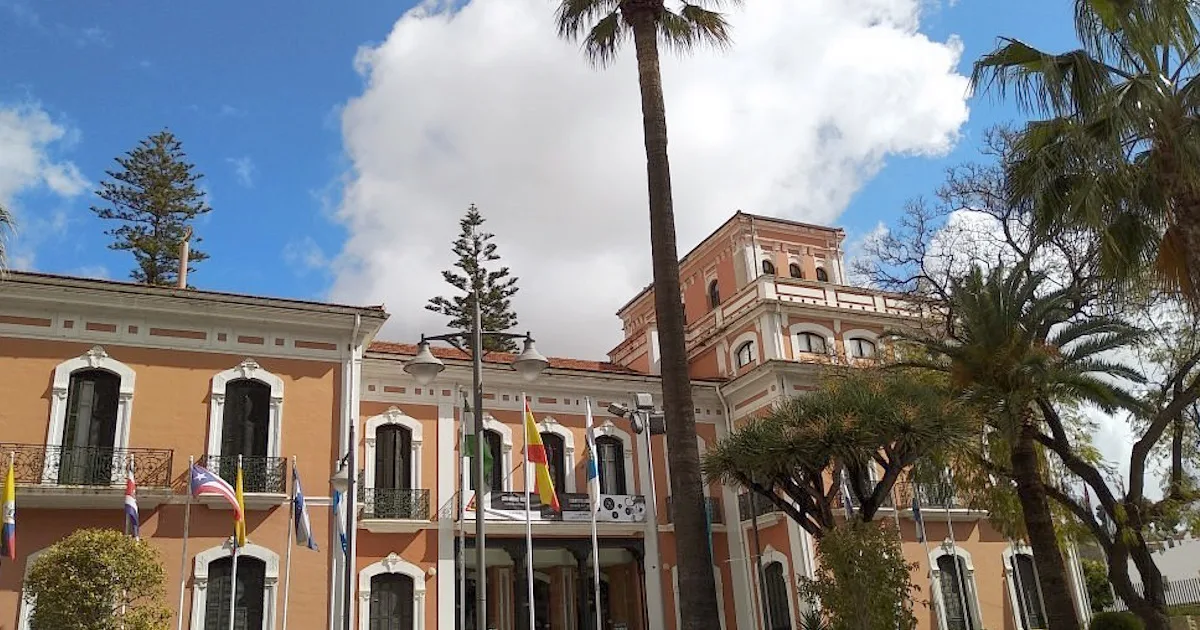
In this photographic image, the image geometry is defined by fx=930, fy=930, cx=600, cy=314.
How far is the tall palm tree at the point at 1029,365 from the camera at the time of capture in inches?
643

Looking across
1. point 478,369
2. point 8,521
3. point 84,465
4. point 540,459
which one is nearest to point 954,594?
point 540,459

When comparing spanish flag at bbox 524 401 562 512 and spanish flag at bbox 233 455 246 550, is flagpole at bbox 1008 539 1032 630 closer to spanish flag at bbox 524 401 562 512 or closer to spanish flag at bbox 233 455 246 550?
spanish flag at bbox 524 401 562 512

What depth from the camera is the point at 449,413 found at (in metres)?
22.9

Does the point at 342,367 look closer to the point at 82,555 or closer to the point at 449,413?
the point at 449,413

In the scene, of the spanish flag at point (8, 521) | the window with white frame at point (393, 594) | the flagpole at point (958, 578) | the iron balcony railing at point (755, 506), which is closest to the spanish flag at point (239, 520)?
the spanish flag at point (8, 521)

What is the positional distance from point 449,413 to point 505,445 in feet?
5.48

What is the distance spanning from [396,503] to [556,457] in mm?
4664

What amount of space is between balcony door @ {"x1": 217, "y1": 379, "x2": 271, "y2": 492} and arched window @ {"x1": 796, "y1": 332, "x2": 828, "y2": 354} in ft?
48.9

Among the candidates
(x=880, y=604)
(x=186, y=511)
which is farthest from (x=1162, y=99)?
(x=186, y=511)

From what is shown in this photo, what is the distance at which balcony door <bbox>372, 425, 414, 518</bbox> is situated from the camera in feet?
69.2

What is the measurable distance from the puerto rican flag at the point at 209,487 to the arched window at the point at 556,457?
30.0 feet

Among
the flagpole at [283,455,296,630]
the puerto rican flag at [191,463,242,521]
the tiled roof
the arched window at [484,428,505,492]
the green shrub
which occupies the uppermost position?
the tiled roof

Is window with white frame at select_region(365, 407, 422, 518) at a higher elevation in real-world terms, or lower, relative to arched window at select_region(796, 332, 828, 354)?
lower

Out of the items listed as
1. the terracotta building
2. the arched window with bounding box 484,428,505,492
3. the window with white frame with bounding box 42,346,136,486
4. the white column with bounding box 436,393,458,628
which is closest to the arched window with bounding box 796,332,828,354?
the terracotta building
